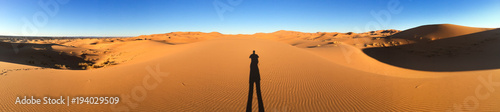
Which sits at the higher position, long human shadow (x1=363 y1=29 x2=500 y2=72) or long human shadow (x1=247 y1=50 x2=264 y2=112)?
long human shadow (x1=363 y1=29 x2=500 y2=72)

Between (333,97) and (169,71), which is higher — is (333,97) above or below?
below

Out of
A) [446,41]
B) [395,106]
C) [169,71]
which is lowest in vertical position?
[395,106]

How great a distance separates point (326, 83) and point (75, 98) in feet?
23.8

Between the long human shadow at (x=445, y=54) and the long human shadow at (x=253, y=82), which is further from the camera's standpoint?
the long human shadow at (x=445, y=54)

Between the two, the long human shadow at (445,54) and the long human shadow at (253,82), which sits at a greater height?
the long human shadow at (445,54)

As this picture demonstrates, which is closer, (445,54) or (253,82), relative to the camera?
(253,82)

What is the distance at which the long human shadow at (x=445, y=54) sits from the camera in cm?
1152

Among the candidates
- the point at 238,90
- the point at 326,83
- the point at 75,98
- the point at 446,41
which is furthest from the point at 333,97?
the point at 446,41

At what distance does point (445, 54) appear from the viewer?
1426 cm

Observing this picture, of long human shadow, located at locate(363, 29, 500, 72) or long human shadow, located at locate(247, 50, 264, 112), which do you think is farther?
long human shadow, located at locate(363, 29, 500, 72)

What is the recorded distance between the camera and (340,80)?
6.48m

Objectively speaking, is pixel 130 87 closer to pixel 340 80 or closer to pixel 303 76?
pixel 303 76

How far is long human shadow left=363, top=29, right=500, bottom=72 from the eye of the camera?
11.5 meters

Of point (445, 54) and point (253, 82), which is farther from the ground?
point (445, 54)
